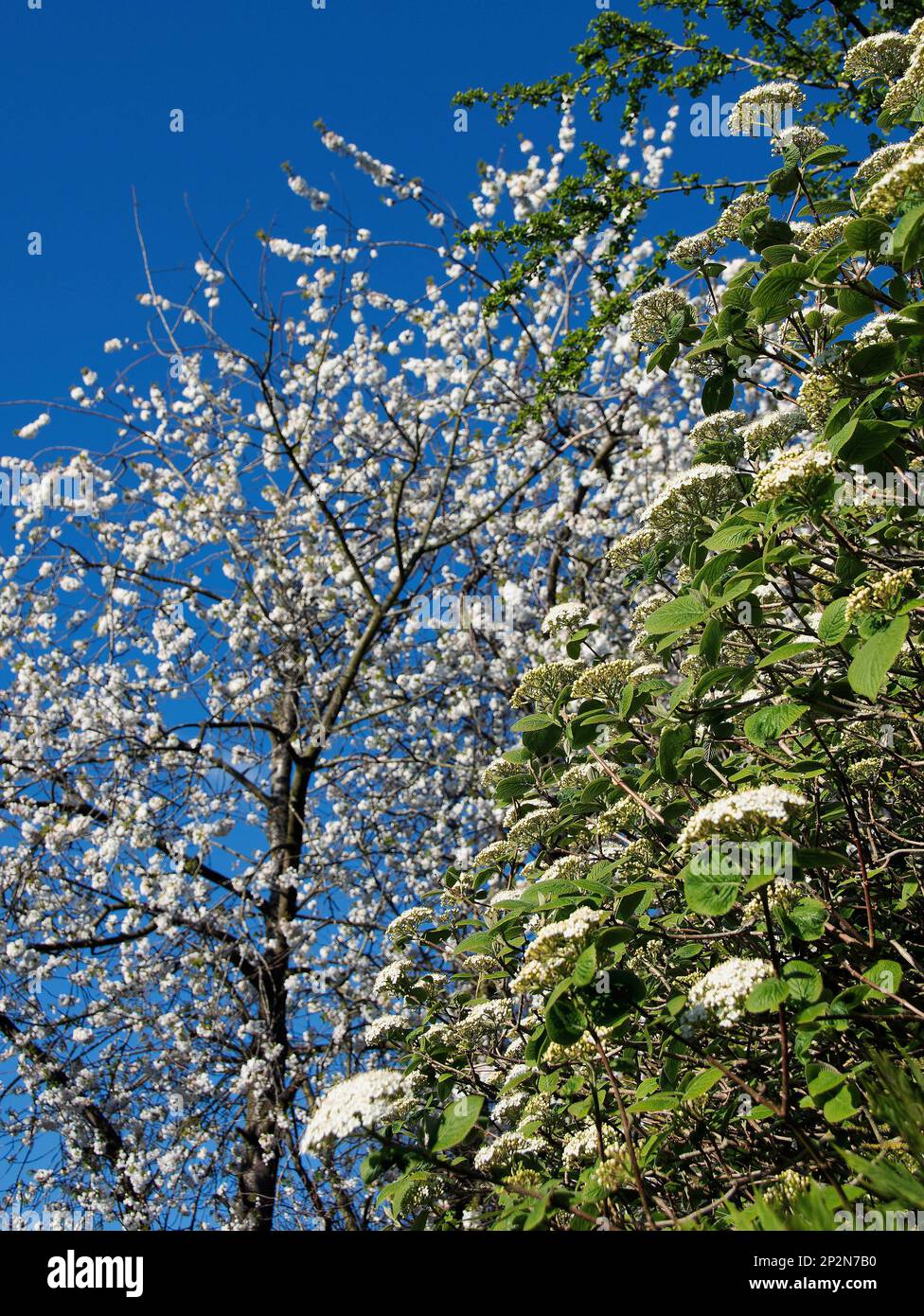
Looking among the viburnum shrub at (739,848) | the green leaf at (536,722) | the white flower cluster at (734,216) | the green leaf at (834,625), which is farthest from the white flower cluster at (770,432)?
the green leaf at (536,722)

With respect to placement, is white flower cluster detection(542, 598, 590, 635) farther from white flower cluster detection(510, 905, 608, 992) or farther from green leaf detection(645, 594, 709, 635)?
white flower cluster detection(510, 905, 608, 992)

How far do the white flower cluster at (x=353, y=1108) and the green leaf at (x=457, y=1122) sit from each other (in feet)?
0.36

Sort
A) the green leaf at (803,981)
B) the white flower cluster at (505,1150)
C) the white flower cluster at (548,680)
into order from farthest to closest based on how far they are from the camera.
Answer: the white flower cluster at (548,680) → the white flower cluster at (505,1150) → the green leaf at (803,981)

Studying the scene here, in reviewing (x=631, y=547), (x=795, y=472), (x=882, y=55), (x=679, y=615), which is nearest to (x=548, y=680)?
(x=631, y=547)

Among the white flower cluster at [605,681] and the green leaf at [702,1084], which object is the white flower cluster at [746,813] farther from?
the white flower cluster at [605,681]

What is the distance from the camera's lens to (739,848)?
1689 millimetres

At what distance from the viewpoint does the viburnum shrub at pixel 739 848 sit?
1.68m

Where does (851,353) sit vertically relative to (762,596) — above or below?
above

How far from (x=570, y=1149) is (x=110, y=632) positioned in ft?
23.9

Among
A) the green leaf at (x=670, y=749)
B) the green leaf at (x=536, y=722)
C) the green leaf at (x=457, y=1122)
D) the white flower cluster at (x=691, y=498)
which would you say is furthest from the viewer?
the green leaf at (x=536, y=722)

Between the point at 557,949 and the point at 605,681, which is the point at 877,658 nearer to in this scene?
the point at 557,949
